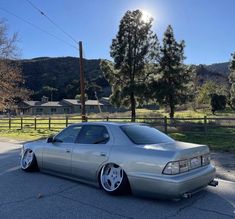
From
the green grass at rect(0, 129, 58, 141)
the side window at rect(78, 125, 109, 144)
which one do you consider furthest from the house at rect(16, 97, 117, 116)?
the side window at rect(78, 125, 109, 144)

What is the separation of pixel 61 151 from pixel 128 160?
2033 millimetres

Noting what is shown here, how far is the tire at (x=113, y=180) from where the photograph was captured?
20.1 feet

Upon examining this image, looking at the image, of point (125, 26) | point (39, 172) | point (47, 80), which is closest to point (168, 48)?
point (125, 26)

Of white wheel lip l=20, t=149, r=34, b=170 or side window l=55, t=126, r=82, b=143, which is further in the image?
white wheel lip l=20, t=149, r=34, b=170

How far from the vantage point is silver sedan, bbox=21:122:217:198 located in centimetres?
559

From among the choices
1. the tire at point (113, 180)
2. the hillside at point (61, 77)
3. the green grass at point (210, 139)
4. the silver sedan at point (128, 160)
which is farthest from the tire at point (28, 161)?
the hillside at point (61, 77)

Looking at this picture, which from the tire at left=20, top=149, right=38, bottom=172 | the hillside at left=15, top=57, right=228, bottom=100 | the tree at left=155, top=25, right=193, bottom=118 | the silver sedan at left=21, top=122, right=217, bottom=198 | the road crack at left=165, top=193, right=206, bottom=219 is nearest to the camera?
the road crack at left=165, top=193, right=206, bottom=219

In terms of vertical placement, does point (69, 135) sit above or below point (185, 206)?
above

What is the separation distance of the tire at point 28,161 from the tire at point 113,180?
2.53m

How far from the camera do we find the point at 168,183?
543cm

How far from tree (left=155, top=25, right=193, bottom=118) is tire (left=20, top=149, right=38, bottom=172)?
2317 centimetres

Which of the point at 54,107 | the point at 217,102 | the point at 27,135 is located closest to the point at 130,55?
the point at 27,135

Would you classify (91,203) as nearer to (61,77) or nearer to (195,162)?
(195,162)

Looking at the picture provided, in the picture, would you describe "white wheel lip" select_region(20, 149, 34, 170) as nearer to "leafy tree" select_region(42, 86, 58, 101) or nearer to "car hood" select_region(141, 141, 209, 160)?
"car hood" select_region(141, 141, 209, 160)
